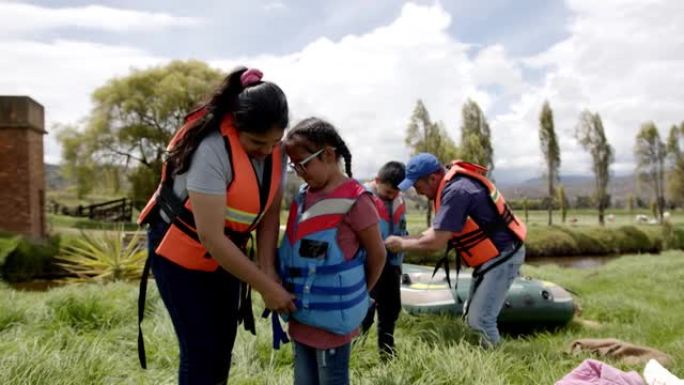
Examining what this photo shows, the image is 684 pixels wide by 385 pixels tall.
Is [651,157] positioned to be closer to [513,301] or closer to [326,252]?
[513,301]

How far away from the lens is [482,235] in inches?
161

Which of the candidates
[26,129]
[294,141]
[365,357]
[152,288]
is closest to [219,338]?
[294,141]

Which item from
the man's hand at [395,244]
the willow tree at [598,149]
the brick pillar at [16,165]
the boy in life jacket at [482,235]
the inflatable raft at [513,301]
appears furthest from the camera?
the willow tree at [598,149]

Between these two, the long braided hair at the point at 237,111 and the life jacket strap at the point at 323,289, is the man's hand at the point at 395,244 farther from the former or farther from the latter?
the long braided hair at the point at 237,111

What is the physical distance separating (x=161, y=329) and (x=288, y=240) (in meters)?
2.85

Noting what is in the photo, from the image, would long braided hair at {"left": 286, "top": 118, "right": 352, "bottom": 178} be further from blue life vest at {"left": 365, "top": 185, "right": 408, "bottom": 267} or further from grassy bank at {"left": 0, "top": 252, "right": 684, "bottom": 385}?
blue life vest at {"left": 365, "top": 185, "right": 408, "bottom": 267}

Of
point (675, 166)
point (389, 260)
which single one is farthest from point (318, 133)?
point (675, 166)

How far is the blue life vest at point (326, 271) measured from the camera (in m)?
2.32

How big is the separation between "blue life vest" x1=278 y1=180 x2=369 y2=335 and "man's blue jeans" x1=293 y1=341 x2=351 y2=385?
118mm

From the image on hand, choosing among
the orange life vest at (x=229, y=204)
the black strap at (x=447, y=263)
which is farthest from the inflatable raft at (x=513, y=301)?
the orange life vest at (x=229, y=204)

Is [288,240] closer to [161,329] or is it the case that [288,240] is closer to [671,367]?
[161,329]

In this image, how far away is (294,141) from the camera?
2340mm

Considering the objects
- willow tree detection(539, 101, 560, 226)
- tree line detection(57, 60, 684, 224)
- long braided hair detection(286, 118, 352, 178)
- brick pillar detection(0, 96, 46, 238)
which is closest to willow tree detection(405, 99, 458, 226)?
tree line detection(57, 60, 684, 224)

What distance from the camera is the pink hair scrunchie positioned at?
2137 millimetres
